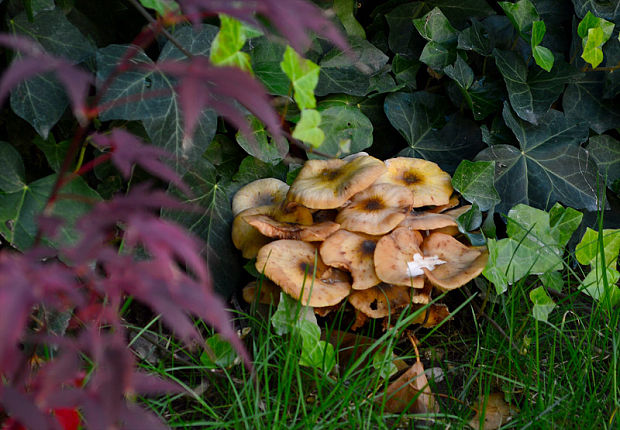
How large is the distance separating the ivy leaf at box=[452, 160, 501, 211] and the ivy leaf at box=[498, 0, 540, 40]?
1.47ft

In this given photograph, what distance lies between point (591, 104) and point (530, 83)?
0.26 m

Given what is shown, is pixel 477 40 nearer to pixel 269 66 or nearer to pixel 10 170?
pixel 269 66

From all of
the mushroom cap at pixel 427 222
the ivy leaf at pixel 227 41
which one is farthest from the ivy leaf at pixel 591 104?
the ivy leaf at pixel 227 41

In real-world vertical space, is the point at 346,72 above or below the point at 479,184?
above

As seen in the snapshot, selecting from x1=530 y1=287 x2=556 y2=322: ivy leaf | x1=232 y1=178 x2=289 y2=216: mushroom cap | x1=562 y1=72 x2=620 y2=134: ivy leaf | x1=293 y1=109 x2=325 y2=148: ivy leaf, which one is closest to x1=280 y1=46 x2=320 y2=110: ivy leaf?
x1=293 y1=109 x2=325 y2=148: ivy leaf

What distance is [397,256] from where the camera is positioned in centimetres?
156

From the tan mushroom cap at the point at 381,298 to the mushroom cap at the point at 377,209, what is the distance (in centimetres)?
16

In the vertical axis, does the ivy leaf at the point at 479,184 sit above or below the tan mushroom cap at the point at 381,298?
above

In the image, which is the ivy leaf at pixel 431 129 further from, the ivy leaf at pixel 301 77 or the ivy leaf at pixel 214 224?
the ivy leaf at pixel 301 77

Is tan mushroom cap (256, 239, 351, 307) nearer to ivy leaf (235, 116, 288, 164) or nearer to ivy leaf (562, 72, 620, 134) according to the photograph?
ivy leaf (235, 116, 288, 164)

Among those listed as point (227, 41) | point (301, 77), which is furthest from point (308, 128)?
point (227, 41)

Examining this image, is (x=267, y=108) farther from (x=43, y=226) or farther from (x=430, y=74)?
(x=430, y=74)

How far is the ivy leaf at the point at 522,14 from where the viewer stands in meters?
1.90

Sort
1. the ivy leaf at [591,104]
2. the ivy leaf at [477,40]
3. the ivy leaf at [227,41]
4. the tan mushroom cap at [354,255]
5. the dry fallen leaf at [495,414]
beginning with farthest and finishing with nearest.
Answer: the ivy leaf at [591,104] < the ivy leaf at [477,40] < the tan mushroom cap at [354,255] < the dry fallen leaf at [495,414] < the ivy leaf at [227,41]
